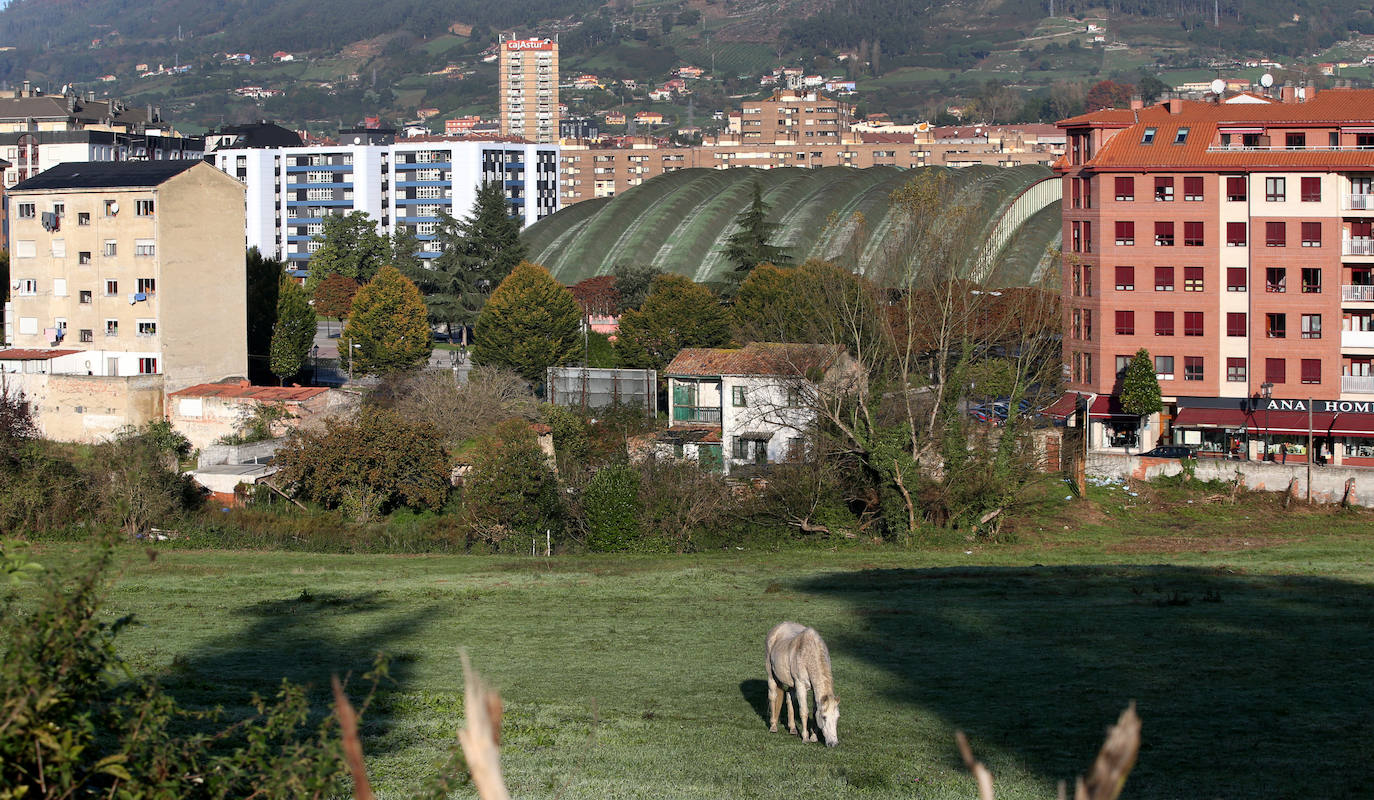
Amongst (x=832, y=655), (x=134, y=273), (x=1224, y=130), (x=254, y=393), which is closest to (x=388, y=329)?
(x=134, y=273)

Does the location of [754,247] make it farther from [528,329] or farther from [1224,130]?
[1224,130]

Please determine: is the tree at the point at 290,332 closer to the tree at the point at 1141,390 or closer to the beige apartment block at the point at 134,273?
the beige apartment block at the point at 134,273

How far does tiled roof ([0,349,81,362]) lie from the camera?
5494cm

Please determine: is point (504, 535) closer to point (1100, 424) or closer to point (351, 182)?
point (1100, 424)

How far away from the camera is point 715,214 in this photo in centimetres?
9681

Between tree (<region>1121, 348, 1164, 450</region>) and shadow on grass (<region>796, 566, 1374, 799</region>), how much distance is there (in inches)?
792

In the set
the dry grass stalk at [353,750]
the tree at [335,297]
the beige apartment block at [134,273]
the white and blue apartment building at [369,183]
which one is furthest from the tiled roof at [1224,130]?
the white and blue apartment building at [369,183]

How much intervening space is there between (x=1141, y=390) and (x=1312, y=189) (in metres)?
8.58

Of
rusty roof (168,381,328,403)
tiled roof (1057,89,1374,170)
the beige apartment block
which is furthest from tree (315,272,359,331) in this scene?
tiled roof (1057,89,1374,170)

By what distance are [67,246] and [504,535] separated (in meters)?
30.4

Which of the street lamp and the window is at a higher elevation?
the window

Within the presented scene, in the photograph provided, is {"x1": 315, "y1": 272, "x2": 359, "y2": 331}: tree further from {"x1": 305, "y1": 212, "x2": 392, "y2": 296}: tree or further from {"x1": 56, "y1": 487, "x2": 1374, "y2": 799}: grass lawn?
{"x1": 56, "y1": 487, "x2": 1374, "y2": 799}: grass lawn

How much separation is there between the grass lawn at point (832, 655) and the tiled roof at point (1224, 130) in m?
19.0

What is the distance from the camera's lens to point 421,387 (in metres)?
51.8
